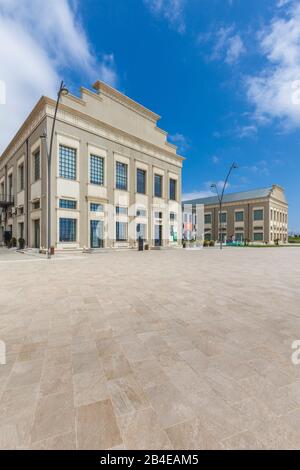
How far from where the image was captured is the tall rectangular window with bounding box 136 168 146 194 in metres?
30.0

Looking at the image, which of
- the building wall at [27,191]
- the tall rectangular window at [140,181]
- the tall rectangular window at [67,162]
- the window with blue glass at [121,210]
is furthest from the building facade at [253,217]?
the building wall at [27,191]

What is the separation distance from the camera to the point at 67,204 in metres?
22.3

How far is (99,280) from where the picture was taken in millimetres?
8562

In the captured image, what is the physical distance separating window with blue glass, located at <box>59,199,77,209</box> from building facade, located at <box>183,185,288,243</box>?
43999 mm

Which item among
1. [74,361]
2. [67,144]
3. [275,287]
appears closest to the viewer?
[74,361]

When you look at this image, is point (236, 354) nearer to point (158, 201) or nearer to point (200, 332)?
point (200, 332)

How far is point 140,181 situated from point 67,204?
11.5 metres

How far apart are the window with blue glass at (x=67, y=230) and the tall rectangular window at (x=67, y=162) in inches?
172

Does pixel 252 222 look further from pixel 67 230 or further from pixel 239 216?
pixel 67 230

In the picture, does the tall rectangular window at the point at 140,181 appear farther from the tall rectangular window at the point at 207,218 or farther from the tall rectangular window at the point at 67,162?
the tall rectangular window at the point at 207,218

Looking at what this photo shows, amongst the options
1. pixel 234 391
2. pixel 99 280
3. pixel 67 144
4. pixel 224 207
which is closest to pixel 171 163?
pixel 67 144

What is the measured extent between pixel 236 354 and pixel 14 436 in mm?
2734

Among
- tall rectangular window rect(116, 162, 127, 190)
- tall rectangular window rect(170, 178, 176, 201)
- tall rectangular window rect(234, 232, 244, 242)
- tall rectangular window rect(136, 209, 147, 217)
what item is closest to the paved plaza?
tall rectangular window rect(116, 162, 127, 190)

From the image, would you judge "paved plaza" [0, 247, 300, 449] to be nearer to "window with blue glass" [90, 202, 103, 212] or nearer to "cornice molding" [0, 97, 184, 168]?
"window with blue glass" [90, 202, 103, 212]
